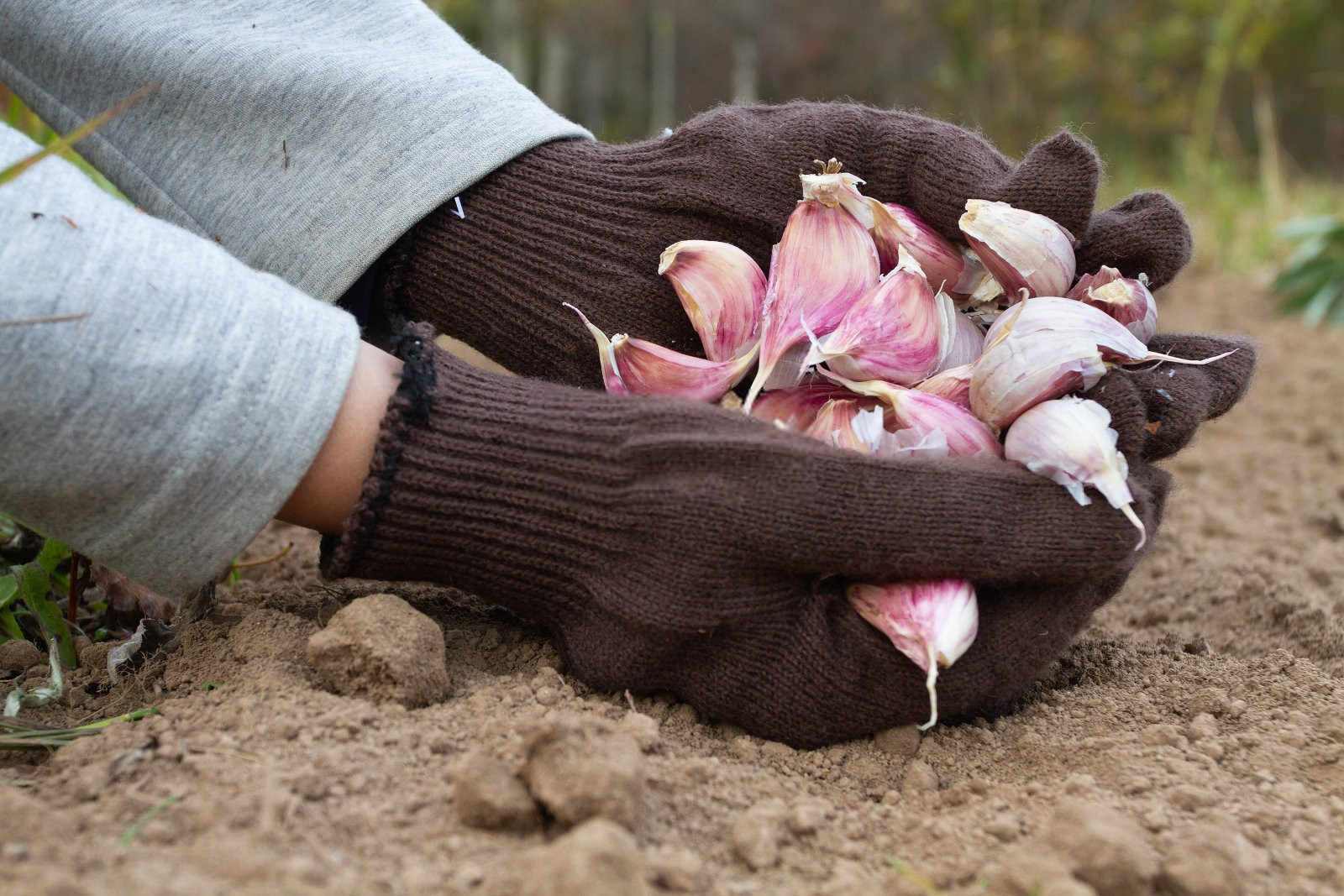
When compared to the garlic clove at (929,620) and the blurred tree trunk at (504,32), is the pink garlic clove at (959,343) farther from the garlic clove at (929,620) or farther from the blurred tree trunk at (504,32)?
the blurred tree trunk at (504,32)

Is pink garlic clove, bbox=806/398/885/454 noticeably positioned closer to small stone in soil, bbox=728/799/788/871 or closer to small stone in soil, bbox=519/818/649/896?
small stone in soil, bbox=728/799/788/871

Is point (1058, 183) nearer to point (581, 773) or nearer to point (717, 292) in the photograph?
point (717, 292)

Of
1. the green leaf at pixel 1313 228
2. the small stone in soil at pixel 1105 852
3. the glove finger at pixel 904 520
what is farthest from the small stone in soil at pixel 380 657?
the green leaf at pixel 1313 228

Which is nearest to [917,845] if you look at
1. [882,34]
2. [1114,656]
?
[1114,656]

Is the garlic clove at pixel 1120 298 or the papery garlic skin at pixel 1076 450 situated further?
the garlic clove at pixel 1120 298

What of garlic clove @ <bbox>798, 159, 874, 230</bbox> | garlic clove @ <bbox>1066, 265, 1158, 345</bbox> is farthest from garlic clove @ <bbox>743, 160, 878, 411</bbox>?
garlic clove @ <bbox>1066, 265, 1158, 345</bbox>

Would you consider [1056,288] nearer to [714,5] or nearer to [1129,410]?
[1129,410]
